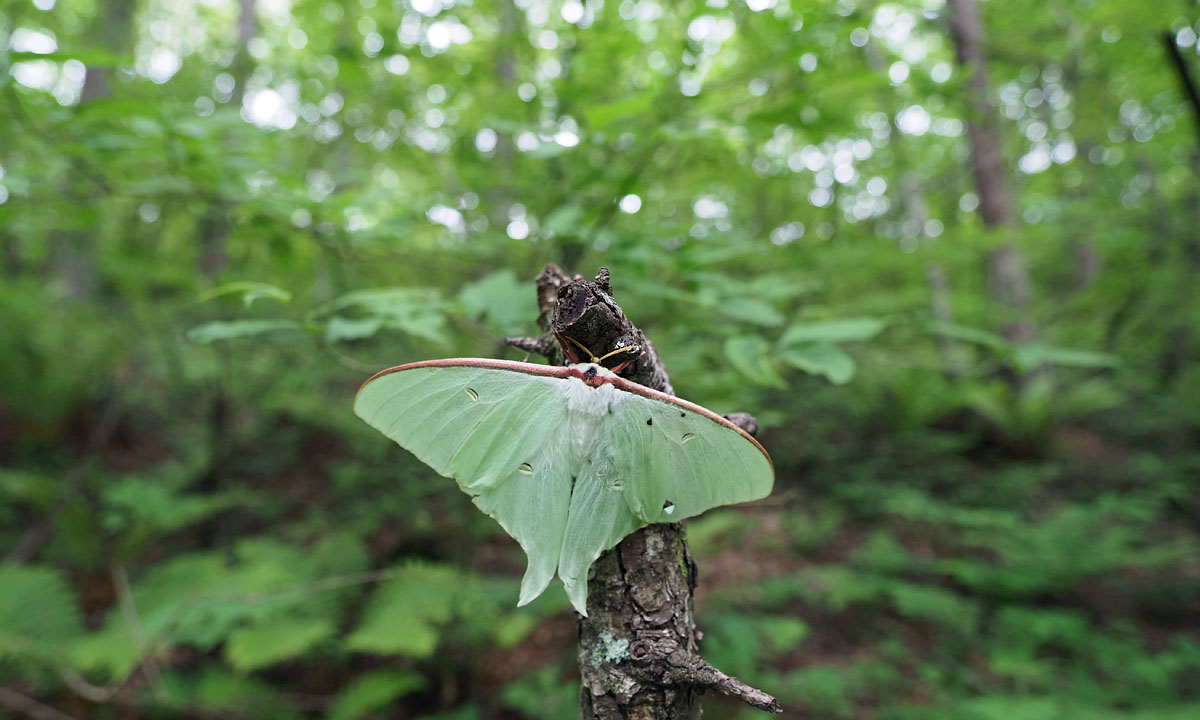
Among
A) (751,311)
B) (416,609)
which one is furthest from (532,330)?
(416,609)

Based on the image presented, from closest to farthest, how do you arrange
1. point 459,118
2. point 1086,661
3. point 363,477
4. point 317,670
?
1. point 459,118
2. point 317,670
3. point 1086,661
4. point 363,477

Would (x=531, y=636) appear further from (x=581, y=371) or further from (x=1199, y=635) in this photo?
(x=1199, y=635)

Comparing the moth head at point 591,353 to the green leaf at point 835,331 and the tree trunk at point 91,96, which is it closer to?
the green leaf at point 835,331

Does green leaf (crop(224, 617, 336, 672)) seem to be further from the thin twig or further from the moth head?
the moth head

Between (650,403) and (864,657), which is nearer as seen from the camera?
(650,403)

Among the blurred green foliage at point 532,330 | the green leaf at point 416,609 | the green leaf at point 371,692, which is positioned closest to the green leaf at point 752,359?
the blurred green foliage at point 532,330

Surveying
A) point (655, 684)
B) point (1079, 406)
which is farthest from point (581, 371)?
point (1079, 406)
